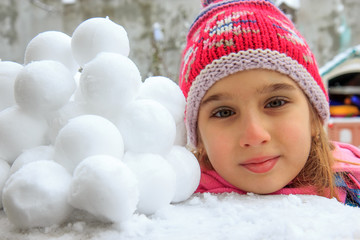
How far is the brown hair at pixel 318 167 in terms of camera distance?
0.88 m

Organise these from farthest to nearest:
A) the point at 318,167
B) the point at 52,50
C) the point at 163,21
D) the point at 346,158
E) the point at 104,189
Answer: the point at 163,21 → the point at 346,158 → the point at 318,167 → the point at 52,50 → the point at 104,189

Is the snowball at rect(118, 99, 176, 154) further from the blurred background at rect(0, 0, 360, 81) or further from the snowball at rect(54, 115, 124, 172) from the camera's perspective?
the blurred background at rect(0, 0, 360, 81)

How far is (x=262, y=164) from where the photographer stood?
833mm

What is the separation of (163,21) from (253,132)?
3.47 m

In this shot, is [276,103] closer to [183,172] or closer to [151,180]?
[183,172]

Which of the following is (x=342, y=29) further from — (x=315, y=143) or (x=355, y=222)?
(x=355, y=222)

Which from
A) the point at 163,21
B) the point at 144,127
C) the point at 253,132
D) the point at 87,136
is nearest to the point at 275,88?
the point at 253,132

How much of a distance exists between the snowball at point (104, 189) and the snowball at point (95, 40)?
242mm

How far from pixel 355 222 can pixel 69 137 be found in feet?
1.49

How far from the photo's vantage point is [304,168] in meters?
0.96

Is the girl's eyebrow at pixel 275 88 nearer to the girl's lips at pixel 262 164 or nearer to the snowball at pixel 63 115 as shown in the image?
the girl's lips at pixel 262 164

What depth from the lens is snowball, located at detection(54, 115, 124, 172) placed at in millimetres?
542

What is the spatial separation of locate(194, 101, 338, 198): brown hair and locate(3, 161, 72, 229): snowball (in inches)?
22.0

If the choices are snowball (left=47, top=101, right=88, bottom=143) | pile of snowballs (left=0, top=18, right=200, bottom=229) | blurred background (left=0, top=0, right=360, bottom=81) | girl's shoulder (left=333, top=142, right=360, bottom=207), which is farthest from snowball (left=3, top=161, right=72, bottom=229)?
blurred background (left=0, top=0, right=360, bottom=81)
